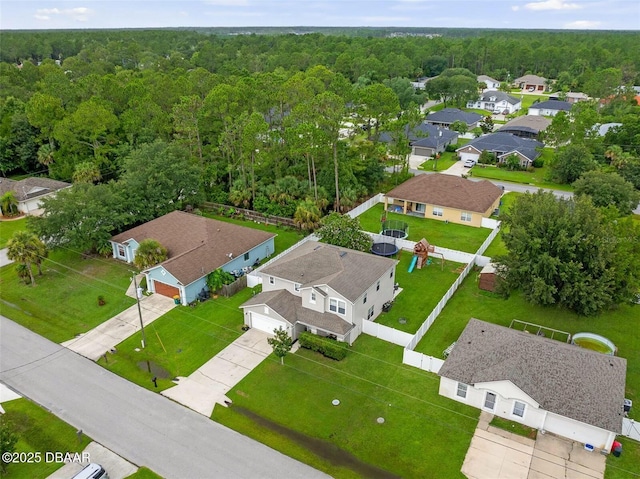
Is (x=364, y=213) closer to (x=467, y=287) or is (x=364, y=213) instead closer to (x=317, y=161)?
(x=317, y=161)

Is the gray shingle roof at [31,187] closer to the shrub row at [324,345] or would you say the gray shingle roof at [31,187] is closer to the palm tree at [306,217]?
the palm tree at [306,217]

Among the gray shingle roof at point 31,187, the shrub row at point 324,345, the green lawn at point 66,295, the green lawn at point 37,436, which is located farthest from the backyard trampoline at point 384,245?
the gray shingle roof at point 31,187

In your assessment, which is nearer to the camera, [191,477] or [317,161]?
[191,477]

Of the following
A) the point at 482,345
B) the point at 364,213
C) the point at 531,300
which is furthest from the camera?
the point at 364,213

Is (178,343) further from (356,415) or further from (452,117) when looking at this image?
(452,117)

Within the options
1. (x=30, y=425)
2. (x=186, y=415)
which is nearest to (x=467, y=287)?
(x=186, y=415)

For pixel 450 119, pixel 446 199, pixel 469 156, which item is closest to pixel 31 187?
pixel 446 199

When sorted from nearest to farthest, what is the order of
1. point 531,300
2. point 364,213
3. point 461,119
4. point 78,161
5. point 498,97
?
point 531,300
point 364,213
point 78,161
point 461,119
point 498,97
